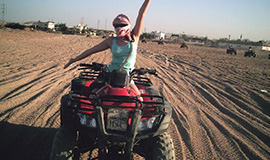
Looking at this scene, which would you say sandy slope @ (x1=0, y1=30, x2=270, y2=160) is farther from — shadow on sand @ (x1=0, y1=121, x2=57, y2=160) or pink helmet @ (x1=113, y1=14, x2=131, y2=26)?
pink helmet @ (x1=113, y1=14, x2=131, y2=26)

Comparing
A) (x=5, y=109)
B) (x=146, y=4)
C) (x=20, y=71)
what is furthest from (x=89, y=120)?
(x=20, y=71)

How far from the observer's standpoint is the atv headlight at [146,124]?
2346 mm

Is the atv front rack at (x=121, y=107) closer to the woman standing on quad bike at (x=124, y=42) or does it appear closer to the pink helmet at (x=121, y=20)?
the woman standing on quad bike at (x=124, y=42)

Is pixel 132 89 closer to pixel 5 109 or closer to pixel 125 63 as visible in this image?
pixel 125 63

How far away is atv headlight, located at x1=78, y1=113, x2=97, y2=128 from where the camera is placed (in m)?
2.26

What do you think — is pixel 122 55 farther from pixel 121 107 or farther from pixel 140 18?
pixel 121 107

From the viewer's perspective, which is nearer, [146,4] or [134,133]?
[134,133]

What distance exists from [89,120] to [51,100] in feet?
11.3

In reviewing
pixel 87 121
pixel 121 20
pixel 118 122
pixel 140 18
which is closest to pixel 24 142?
pixel 87 121

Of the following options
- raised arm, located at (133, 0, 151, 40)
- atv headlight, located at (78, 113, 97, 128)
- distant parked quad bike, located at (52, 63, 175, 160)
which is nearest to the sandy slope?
distant parked quad bike, located at (52, 63, 175, 160)

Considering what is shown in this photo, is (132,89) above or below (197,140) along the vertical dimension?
above

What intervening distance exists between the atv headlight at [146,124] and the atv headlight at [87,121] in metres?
0.49

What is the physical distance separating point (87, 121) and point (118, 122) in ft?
1.20

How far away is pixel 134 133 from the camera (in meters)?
2.13
